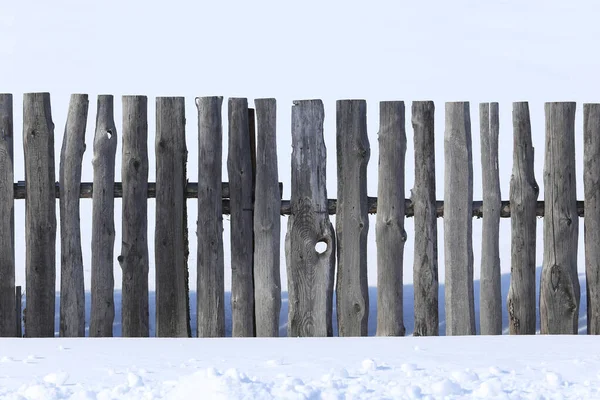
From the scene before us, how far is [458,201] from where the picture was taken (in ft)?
20.0

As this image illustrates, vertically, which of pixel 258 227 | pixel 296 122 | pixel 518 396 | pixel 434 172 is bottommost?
pixel 518 396

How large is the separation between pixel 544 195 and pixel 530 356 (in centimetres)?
173

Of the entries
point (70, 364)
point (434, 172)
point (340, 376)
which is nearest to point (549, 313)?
point (434, 172)

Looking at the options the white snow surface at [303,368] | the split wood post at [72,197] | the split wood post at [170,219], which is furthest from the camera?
the split wood post at [72,197]

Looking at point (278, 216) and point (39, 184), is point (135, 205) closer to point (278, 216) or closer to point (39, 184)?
point (39, 184)

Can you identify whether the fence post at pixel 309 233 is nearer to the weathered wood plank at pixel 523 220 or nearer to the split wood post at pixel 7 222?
the weathered wood plank at pixel 523 220

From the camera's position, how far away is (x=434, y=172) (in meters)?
6.02

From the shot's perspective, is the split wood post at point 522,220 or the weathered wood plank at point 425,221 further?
the split wood post at point 522,220

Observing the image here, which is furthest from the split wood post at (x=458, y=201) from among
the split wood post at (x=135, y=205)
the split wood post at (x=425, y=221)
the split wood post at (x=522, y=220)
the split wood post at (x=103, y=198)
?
the split wood post at (x=103, y=198)

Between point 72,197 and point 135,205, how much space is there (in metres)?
0.47

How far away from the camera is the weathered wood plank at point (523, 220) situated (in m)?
6.12

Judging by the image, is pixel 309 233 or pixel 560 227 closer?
pixel 309 233

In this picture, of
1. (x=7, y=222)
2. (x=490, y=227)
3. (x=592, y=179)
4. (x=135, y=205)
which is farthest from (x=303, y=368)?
(x=592, y=179)

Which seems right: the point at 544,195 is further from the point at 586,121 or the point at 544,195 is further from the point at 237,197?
the point at 237,197
